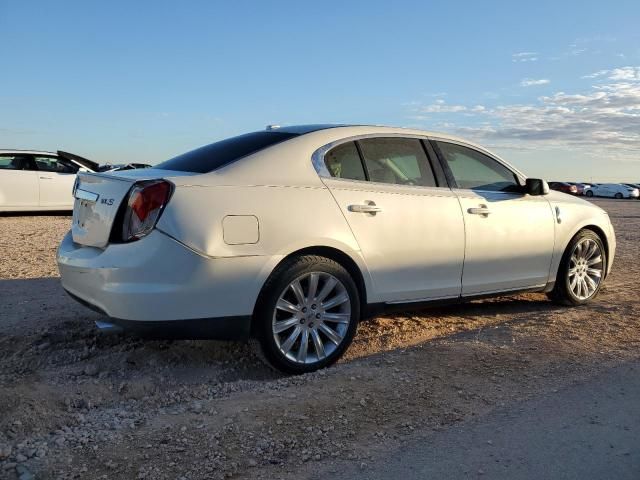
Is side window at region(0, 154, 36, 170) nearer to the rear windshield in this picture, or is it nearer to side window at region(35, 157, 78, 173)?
side window at region(35, 157, 78, 173)

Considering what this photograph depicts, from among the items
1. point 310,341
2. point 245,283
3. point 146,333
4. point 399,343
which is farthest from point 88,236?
point 399,343

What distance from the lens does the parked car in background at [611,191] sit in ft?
169

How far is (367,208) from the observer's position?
14.0 ft

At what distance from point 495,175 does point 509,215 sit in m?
0.40

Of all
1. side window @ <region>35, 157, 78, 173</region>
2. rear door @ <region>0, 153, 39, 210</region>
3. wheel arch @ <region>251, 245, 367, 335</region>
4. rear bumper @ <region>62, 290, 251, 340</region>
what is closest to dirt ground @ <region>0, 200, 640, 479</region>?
rear bumper @ <region>62, 290, 251, 340</region>

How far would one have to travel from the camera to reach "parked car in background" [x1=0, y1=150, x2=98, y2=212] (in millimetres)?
13234

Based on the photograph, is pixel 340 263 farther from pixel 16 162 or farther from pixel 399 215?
pixel 16 162

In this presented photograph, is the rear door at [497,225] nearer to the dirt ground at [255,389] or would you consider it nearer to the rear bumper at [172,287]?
the dirt ground at [255,389]

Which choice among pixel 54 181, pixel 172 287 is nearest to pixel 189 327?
pixel 172 287

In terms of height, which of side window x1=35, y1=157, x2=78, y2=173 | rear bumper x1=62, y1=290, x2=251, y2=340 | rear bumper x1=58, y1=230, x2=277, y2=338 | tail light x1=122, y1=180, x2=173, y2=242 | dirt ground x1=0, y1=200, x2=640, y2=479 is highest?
side window x1=35, y1=157, x2=78, y2=173

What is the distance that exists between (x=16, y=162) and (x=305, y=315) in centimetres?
1163

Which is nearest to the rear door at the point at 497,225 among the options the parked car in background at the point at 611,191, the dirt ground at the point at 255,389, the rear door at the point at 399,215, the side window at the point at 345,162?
the rear door at the point at 399,215

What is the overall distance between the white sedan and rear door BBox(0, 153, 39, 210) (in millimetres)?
10222

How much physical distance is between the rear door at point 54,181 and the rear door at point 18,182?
0.46ft
